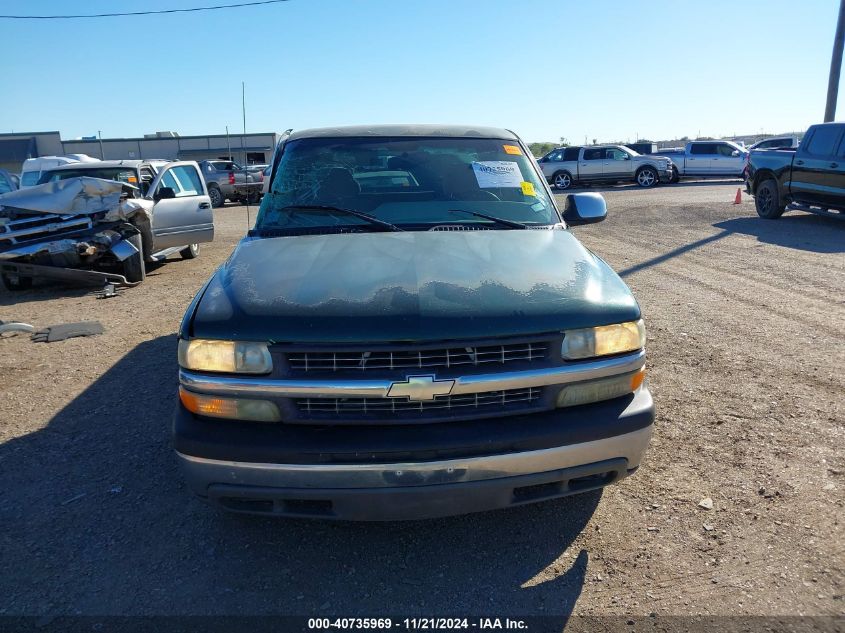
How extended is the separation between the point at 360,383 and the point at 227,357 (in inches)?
21.5

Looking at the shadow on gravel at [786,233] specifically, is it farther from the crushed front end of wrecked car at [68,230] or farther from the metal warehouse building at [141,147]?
the metal warehouse building at [141,147]

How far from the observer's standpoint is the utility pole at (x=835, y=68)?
16938 millimetres

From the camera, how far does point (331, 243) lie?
331 cm

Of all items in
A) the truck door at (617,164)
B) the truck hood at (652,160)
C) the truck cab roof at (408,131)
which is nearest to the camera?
the truck cab roof at (408,131)

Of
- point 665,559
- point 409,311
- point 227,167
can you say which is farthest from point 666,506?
point 227,167

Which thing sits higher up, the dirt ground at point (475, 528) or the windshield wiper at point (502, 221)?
the windshield wiper at point (502, 221)

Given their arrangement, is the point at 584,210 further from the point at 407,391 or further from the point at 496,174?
the point at 407,391

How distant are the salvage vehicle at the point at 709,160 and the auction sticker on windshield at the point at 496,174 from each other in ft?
81.6

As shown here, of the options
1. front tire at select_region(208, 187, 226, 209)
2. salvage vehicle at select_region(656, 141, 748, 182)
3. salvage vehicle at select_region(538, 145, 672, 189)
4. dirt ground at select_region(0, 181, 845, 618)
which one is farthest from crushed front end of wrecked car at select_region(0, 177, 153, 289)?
salvage vehicle at select_region(656, 141, 748, 182)

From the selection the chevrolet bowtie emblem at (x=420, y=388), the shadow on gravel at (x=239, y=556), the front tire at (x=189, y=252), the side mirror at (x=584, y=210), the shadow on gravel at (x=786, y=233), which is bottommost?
the shadow on gravel at (x=239, y=556)

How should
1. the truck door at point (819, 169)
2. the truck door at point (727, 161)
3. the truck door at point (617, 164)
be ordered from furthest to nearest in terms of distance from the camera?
the truck door at point (727, 161) < the truck door at point (617, 164) < the truck door at point (819, 169)

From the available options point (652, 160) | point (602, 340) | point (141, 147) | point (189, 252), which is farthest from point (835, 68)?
point (141, 147)

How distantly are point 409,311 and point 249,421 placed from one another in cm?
77

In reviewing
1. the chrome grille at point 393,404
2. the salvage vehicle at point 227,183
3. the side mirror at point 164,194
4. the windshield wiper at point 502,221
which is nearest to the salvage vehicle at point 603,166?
the salvage vehicle at point 227,183
